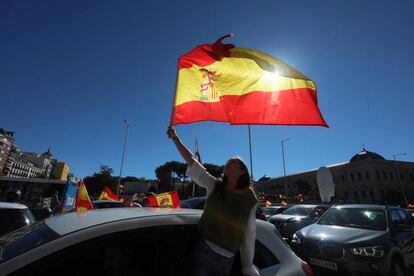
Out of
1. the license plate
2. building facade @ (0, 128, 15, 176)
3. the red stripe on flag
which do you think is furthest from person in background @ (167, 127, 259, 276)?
building facade @ (0, 128, 15, 176)

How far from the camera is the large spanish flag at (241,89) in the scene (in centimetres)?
459

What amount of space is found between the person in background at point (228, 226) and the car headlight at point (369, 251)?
3798mm

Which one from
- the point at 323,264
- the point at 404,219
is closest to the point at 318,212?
the point at 404,219

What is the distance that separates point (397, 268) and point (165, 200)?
6.63 meters

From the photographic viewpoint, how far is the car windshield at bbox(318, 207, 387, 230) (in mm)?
6137

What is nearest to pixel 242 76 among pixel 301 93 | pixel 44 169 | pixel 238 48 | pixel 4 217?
pixel 238 48

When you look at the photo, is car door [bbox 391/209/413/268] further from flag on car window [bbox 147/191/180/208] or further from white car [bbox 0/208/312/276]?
flag on car window [bbox 147/191/180/208]

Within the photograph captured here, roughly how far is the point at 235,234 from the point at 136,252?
80 cm

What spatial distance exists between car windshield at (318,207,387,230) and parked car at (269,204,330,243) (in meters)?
4.10

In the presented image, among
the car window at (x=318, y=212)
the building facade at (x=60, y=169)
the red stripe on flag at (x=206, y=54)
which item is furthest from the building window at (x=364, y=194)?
the building facade at (x=60, y=169)

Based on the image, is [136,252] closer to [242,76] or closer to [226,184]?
[226,184]

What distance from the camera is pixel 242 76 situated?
5.04 metres

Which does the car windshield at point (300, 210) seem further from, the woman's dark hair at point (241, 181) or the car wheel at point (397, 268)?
the woman's dark hair at point (241, 181)

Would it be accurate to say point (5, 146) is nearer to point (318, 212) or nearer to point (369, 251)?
→ point (318, 212)
